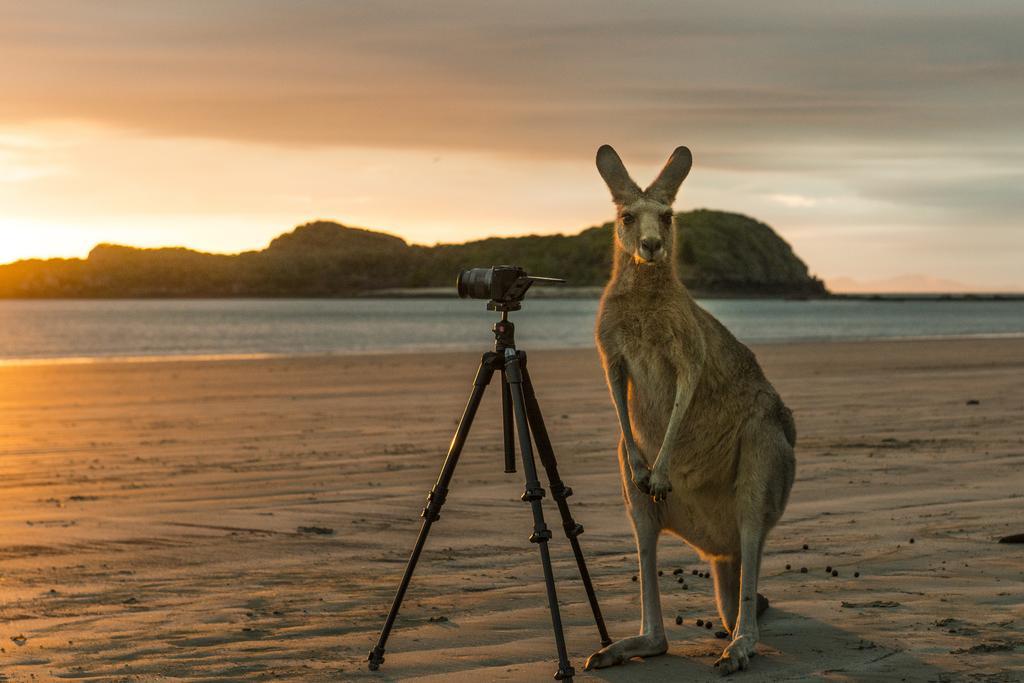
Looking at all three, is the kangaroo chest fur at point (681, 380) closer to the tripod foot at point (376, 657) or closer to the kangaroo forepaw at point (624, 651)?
the kangaroo forepaw at point (624, 651)

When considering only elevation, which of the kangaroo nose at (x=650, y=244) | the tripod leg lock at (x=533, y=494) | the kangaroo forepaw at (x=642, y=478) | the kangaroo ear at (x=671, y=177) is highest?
the kangaroo ear at (x=671, y=177)

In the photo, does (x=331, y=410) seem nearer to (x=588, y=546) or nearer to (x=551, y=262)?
(x=588, y=546)

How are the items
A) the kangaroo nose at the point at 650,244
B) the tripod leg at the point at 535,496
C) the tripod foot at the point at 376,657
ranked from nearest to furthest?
the tripod leg at the point at 535,496 < the kangaroo nose at the point at 650,244 < the tripod foot at the point at 376,657

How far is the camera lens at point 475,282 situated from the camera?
515 cm

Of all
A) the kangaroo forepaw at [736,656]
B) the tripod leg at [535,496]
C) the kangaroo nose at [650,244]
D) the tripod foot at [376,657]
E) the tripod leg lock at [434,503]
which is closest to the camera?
the tripod leg at [535,496]

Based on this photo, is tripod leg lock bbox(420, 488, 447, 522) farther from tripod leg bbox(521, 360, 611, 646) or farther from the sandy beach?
the sandy beach

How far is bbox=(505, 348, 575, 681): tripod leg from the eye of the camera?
459cm

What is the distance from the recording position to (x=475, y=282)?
17.0 ft

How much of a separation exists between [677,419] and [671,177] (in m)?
1.02

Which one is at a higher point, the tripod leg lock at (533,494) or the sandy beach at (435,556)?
the tripod leg lock at (533,494)

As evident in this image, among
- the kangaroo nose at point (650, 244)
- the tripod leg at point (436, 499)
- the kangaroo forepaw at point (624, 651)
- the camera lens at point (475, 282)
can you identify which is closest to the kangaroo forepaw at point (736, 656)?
the kangaroo forepaw at point (624, 651)

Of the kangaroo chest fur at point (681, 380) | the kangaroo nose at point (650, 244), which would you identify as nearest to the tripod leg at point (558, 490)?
the kangaroo chest fur at point (681, 380)

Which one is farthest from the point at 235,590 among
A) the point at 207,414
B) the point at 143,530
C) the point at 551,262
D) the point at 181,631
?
the point at 551,262

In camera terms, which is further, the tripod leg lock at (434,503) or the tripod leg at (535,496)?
the tripod leg lock at (434,503)
